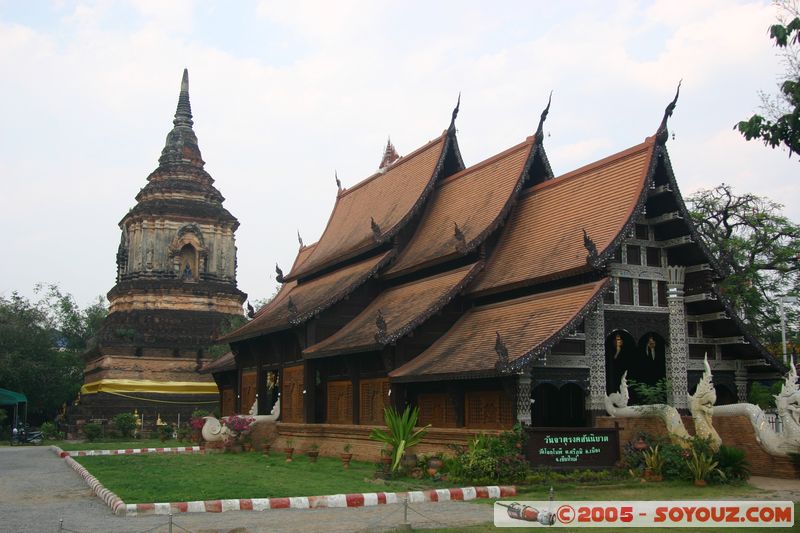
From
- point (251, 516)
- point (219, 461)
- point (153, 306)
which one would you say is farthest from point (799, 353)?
point (153, 306)

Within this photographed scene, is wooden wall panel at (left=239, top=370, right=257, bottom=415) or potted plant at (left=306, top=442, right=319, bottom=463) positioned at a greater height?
wooden wall panel at (left=239, top=370, right=257, bottom=415)

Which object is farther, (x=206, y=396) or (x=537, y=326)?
(x=206, y=396)

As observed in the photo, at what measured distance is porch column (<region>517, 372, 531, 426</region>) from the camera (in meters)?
15.4

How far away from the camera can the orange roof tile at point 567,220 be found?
17.3 metres

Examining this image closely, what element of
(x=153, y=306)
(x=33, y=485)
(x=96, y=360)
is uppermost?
(x=153, y=306)

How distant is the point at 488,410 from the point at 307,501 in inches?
220

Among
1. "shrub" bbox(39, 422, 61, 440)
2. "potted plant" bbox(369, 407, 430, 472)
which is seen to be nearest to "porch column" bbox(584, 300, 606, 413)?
"potted plant" bbox(369, 407, 430, 472)

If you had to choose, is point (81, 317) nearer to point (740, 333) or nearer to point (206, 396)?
point (206, 396)

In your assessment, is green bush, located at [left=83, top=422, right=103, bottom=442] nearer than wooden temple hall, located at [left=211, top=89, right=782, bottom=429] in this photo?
No

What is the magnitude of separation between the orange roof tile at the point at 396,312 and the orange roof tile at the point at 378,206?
74.6 inches

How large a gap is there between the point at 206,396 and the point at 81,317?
94.6 feet

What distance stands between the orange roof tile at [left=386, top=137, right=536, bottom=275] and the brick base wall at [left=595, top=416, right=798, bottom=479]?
5.87 m

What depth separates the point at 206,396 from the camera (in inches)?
1441

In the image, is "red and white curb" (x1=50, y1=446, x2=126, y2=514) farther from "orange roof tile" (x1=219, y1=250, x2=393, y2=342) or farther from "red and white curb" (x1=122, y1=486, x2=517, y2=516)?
"orange roof tile" (x1=219, y1=250, x2=393, y2=342)
